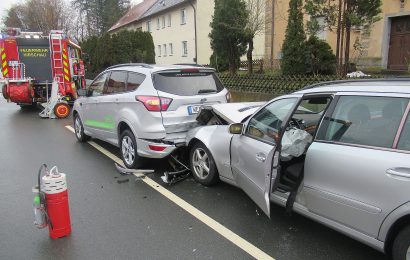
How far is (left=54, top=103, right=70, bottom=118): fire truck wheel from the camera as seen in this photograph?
12.4m

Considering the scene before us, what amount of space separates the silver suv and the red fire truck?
6700 millimetres

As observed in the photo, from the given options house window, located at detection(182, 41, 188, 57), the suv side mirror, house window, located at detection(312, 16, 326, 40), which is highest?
house window, located at detection(182, 41, 188, 57)

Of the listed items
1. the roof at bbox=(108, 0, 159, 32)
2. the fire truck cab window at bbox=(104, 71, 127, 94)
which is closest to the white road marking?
the fire truck cab window at bbox=(104, 71, 127, 94)

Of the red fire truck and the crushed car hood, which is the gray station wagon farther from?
the red fire truck

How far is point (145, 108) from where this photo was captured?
18.7ft

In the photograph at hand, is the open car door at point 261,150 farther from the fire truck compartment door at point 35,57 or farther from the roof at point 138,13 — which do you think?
the roof at point 138,13

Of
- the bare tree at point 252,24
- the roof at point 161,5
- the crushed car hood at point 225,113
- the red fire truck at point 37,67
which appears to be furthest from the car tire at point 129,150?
the roof at point 161,5

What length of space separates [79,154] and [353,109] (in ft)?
18.6

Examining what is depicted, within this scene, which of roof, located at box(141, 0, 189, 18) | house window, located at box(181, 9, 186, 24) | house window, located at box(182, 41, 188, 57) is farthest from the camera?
house window, located at box(182, 41, 188, 57)

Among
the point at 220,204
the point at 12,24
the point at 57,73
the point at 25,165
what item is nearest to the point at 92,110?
the point at 25,165

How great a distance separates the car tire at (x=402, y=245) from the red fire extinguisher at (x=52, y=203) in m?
3.07

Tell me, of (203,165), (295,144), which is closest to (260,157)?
(295,144)

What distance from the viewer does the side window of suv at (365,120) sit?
298 cm

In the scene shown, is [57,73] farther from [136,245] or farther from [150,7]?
[150,7]
